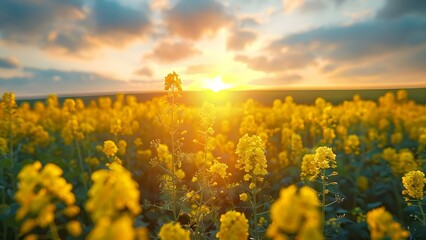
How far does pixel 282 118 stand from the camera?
1429 cm

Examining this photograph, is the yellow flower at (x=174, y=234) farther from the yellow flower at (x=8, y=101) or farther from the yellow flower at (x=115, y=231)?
the yellow flower at (x=8, y=101)

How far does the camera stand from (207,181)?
195 inches

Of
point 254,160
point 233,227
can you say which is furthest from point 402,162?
point 233,227

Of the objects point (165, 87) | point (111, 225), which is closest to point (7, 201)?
point (165, 87)

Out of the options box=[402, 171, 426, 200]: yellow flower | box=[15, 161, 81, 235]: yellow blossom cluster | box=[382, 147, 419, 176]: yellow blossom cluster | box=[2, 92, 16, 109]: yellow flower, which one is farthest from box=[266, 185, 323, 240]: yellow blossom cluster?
box=[2, 92, 16, 109]: yellow flower

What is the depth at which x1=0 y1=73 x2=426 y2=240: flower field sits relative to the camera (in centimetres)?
184

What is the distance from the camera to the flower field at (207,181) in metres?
1.84

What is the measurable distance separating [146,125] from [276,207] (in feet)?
44.5

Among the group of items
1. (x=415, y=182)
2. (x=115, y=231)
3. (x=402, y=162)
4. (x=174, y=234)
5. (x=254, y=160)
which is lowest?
(x=402, y=162)

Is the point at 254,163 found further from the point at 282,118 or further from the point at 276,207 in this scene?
the point at 282,118

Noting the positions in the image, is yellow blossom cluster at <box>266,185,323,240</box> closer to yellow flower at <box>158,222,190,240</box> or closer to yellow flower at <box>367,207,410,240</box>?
yellow flower at <box>367,207,410,240</box>

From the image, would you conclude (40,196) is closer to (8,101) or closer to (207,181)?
(207,181)

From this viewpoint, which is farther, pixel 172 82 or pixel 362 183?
pixel 362 183

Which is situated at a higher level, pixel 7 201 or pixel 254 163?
pixel 254 163
